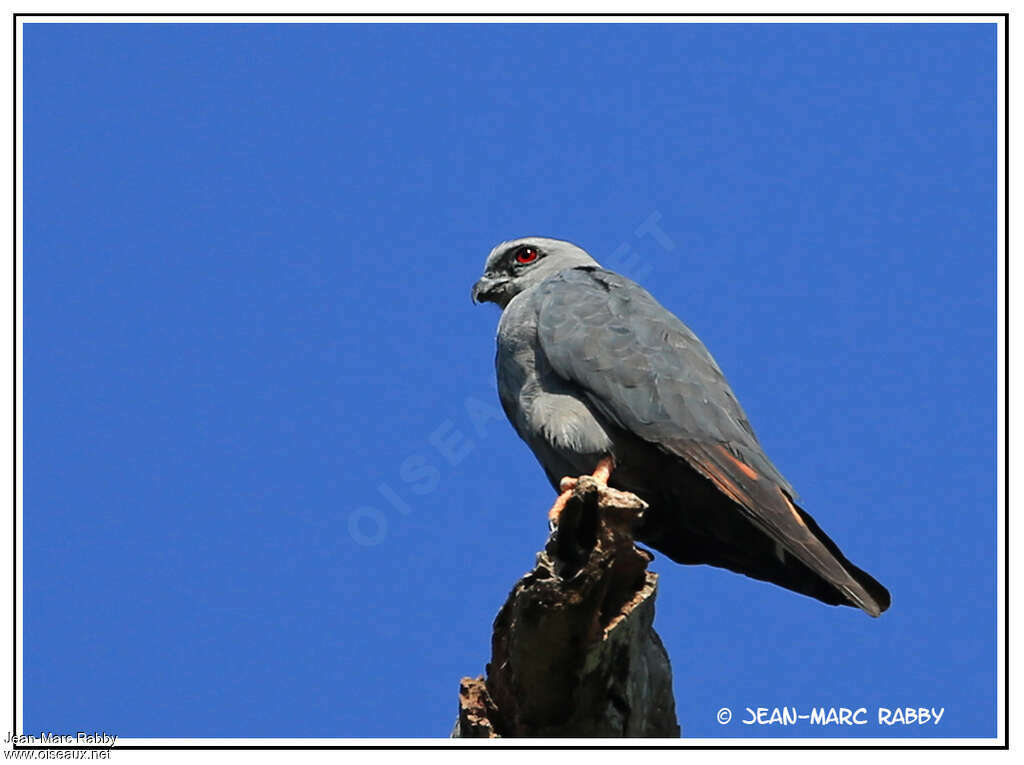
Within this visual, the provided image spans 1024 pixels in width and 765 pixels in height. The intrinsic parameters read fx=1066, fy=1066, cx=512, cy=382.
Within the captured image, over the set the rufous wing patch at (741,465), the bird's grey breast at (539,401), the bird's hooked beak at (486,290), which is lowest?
the rufous wing patch at (741,465)

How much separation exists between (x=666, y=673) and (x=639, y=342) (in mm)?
1933

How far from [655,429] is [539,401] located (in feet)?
2.31

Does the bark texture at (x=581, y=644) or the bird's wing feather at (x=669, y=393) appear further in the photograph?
the bird's wing feather at (x=669, y=393)

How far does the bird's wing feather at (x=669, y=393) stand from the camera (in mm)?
5328

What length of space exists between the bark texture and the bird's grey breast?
1.15 m

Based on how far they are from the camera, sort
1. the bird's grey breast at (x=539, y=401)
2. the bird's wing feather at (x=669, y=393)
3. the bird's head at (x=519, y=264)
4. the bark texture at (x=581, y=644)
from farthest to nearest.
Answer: the bird's head at (x=519, y=264) < the bird's grey breast at (x=539, y=401) < the bird's wing feather at (x=669, y=393) < the bark texture at (x=581, y=644)

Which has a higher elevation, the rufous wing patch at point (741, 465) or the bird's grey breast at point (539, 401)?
the bird's grey breast at point (539, 401)

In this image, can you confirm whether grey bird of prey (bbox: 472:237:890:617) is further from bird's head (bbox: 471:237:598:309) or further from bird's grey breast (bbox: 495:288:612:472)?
bird's head (bbox: 471:237:598:309)

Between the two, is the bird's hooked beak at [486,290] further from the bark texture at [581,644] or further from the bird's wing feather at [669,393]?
the bark texture at [581,644]

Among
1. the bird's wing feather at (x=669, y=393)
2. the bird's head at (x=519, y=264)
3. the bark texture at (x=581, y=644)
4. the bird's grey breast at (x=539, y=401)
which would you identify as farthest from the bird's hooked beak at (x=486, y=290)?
the bark texture at (x=581, y=644)

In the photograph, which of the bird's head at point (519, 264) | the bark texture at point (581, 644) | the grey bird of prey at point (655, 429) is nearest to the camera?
the bark texture at point (581, 644)

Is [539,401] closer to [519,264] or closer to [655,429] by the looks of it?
[655,429]

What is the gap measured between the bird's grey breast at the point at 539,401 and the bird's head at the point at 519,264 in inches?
29.3

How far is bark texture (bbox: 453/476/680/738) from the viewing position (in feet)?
14.5
